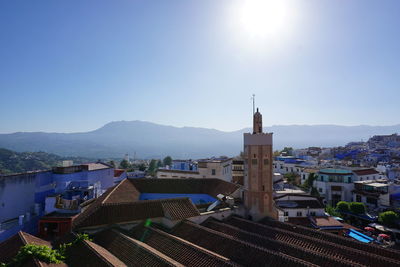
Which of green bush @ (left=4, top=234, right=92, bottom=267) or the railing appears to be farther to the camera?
the railing

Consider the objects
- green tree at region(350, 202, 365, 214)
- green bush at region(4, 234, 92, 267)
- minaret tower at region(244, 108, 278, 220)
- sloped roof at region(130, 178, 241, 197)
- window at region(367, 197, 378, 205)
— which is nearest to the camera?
green bush at region(4, 234, 92, 267)

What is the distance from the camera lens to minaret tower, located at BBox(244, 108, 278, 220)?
1933cm

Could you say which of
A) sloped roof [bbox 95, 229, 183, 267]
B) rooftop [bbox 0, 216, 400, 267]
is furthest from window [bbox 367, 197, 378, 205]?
sloped roof [bbox 95, 229, 183, 267]

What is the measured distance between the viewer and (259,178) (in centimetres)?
1947

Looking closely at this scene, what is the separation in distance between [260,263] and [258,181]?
9009 mm

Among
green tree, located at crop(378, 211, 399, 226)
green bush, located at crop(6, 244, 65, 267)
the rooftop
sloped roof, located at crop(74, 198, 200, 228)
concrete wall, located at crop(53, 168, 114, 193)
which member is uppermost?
concrete wall, located at crop(53, 168, 114, 193)

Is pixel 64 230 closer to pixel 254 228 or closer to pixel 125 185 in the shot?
pixel 125 185

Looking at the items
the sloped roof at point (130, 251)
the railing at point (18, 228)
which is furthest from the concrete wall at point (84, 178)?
the sloped roof at point (130, 251)

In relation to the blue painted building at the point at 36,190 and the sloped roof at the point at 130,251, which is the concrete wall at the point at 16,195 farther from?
the sloped roof at the point at 130,251

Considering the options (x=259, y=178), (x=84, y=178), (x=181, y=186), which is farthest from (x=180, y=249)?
(x=84, y=178)

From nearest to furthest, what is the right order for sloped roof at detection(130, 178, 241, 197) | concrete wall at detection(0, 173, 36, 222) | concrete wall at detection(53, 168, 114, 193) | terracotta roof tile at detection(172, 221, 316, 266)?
terracotta roof tile at detection(172, 221, 316, 266) → concrete wall at detection(0, 173, 36, 222) → concrete wall at detection(53, 168, 114, 193) → sloped roof at detection(130, 178, 241, 197)

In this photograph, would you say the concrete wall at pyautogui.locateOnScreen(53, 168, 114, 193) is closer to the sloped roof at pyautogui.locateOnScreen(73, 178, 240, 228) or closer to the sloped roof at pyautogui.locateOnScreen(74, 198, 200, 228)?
the sloped roof at pyautogui.locateOnScreen(73, 178, 240, 228)

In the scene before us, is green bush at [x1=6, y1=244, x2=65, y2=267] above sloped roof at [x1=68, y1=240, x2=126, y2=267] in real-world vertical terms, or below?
above

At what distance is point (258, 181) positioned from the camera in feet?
63.9
